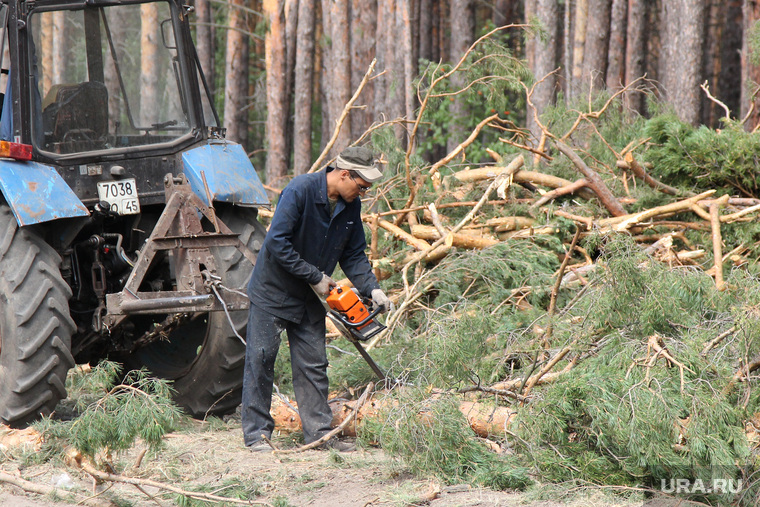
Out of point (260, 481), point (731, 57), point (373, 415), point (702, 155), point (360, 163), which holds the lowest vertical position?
point (260, 481)

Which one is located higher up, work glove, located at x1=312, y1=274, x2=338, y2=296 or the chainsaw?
work glove, located at x1=312, y1=274, x2=338, y2=296

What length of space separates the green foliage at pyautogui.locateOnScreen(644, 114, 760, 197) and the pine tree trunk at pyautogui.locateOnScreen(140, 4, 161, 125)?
4252 mm

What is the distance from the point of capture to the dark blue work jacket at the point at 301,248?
462cm

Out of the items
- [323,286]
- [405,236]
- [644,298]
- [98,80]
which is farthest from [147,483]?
[405,236]

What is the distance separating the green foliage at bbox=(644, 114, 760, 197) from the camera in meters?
6.75

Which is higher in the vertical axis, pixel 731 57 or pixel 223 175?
pixel 731 57

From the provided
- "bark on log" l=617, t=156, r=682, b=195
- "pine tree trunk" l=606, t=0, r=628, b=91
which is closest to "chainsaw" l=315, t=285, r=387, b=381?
"bark on log" l=617, t=156, r=682, b=195

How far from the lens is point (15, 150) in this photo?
4801 millimetres

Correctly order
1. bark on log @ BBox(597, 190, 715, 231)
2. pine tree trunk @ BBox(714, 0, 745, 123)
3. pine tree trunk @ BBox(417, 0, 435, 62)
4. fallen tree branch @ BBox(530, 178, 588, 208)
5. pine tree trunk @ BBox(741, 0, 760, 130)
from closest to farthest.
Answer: bark on log @ BBox(597, 190, 715, 231) → fallen tree branch @ BBox(530, 178, 588, 208) → pine tree trunk @ BBox(741, 0, 760, 130) → pine tree trunk @ BBox(714, 0, 745, 123) → pine tree trunk @ BBox(417, 0, 435, 62)

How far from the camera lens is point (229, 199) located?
5.24 meters

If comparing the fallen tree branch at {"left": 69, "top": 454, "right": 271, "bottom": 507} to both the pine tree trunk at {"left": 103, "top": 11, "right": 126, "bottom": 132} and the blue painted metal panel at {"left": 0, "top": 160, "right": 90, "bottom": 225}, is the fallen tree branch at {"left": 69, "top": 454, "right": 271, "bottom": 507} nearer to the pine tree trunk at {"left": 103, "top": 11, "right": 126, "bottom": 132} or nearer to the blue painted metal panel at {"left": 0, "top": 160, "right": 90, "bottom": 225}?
the blue painted metal panel at {"left": 0, "top": 160, "right": 90, "bottom": 225}

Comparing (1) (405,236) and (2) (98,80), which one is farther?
(1) (405,236)

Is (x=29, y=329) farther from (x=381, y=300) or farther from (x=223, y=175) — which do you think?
(x=381, y=300)

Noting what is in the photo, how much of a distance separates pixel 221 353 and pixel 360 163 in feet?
5.05
